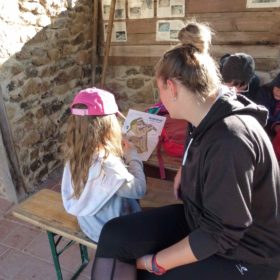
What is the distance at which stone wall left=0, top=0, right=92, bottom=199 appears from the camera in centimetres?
262

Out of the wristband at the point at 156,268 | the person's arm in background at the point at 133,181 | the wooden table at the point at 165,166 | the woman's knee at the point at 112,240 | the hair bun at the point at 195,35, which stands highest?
the hair bun at the point at 195,35

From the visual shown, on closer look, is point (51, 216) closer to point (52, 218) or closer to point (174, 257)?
point (52, 218)

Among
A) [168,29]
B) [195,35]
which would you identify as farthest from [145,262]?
[168,29]

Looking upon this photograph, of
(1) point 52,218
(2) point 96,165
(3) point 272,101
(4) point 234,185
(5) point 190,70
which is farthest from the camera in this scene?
(3) point 272,101

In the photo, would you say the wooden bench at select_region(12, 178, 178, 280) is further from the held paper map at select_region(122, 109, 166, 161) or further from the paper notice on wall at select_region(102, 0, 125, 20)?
the paper notice on wall at select_region(102, 0, 125, 20)

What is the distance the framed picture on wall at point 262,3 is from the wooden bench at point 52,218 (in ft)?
8.35

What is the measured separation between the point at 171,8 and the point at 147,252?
2891mm

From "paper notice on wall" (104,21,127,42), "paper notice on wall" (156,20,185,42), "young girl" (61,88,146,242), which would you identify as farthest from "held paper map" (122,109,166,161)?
"paper notice on wall" (104,21,127,42)

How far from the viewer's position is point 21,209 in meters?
1.80

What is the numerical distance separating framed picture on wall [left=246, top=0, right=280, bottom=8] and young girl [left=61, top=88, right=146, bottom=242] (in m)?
2.29

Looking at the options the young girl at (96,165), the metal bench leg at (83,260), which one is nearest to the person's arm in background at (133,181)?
the young girl at (96,165)

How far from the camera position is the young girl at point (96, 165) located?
1420mm

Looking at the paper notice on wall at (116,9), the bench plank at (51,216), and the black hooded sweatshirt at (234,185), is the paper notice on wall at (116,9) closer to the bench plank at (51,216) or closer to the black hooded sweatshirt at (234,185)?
the bench plank at (51,216)

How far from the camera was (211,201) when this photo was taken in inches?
41.1
